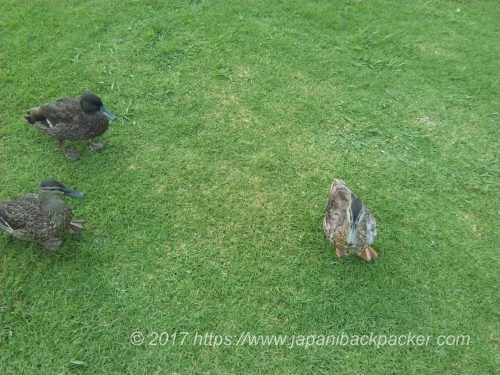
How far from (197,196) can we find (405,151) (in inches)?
112

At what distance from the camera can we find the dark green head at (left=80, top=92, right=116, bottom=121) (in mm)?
4395

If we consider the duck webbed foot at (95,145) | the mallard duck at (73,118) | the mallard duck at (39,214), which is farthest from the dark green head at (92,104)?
the mallard duck at (39,214)

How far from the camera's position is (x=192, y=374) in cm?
350

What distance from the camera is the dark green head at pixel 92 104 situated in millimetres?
4395

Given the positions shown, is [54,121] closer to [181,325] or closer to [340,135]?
[181,325]

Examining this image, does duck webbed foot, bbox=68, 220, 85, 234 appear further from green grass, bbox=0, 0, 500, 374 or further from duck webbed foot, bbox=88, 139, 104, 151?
duck webbed foot, bbox=88, 139, 104, 151

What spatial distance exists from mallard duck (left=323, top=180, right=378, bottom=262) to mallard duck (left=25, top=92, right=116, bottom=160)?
270cm

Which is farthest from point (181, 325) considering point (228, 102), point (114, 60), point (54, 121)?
point (114, 60)

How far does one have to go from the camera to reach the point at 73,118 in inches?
176

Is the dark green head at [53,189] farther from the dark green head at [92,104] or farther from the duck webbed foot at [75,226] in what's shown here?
the dark green head at [92,104]

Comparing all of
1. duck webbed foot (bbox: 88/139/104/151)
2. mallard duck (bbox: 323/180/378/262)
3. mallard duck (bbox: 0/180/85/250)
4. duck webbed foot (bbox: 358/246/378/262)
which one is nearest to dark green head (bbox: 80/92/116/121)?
duck webbed foot (bbox: 88/139/104/151)

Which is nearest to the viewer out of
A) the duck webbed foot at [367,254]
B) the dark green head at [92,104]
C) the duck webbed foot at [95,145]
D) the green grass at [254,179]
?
the green grass at [254,179]

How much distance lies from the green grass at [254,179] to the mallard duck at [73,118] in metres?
0.34

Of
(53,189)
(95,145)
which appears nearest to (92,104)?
(95,145)
